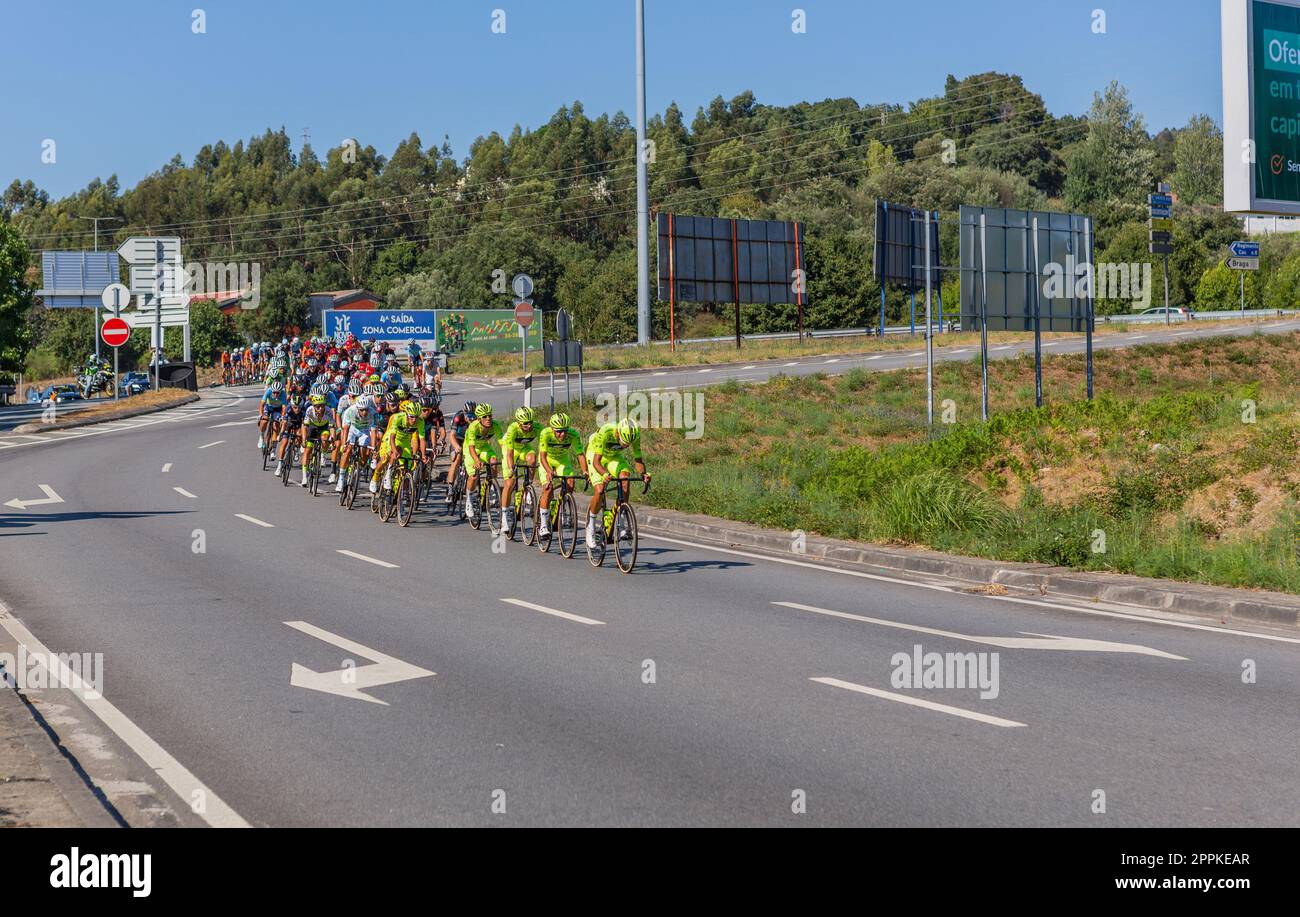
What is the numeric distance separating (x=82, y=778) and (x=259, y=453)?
80.3ft

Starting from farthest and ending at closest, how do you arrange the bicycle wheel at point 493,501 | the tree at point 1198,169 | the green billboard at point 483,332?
the tree at point 1198,169, the green billboard at point 483,332, the bicycle wheel at point 493,501

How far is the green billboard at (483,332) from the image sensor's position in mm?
68438

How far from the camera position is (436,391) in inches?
867

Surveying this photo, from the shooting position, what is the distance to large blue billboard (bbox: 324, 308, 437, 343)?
209 feet

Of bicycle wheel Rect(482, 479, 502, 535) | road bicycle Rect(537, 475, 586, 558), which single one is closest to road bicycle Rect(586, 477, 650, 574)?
road bicycle Rect(537, 475, 586, 558)

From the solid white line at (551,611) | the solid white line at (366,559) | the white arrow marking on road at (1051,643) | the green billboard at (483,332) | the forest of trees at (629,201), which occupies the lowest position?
the white arrow marking on road at (1051,643)

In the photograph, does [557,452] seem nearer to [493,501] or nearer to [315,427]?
[493,501]

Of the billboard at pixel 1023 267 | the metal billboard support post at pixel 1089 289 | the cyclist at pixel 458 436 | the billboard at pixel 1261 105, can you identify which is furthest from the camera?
the metal billboard support post at pixel 1089 289

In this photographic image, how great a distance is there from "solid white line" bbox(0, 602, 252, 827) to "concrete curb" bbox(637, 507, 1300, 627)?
8441 millimetres

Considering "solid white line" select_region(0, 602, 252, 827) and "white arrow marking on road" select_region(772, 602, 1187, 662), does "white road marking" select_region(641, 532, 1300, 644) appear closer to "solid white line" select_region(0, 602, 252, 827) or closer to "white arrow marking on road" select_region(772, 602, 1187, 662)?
"white arrow marking on road" select_region(772, 602, 1187, 662)

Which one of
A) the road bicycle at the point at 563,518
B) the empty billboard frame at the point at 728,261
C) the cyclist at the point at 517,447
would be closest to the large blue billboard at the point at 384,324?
the empty billboard frame at the point at 728,261

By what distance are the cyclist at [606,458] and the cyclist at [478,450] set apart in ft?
9.99

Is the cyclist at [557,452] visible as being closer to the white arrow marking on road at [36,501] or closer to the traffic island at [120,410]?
the white arrow marking on road at [36,501]
